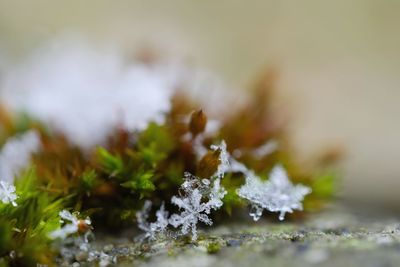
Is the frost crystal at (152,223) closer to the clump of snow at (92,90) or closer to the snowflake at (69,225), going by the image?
the snowflake at (69,225)

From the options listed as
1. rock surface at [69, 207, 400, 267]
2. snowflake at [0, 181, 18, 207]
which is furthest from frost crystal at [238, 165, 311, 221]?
snowflake at [0, 181, 18, 207]

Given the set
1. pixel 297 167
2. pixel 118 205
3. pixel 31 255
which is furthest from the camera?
pixel 297 167

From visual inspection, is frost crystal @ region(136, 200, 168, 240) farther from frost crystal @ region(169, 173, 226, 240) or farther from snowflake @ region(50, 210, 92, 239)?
snowflake @ region(50, 210, 92, 239)

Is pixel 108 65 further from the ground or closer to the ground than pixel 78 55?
closer to the ground

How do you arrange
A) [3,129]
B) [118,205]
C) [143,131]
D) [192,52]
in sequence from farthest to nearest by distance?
[192,52], [3,129], [143,131], [118,205]

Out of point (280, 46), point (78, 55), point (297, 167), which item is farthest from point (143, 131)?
point (280, 46)

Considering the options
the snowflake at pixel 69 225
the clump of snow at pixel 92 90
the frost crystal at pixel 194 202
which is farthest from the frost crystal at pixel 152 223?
the clump of snow at pixel 92 90

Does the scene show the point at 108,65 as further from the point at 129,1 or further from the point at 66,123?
the point at 129,1
